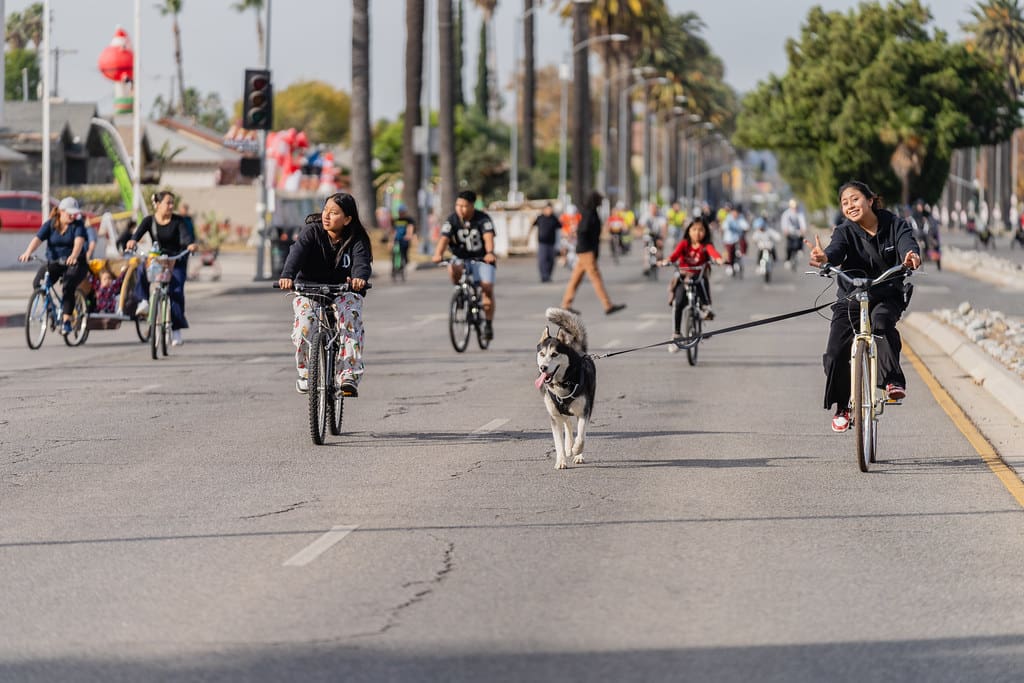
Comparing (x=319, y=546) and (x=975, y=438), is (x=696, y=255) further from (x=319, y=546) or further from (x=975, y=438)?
(x=319, y=546)

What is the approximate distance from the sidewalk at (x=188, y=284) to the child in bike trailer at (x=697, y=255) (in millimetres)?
11542

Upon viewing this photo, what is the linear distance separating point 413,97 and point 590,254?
29.8m

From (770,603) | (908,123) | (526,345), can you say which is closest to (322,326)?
(770,603)

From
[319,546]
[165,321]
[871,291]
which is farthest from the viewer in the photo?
[165,321]

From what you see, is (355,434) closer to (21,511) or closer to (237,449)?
(237,449)

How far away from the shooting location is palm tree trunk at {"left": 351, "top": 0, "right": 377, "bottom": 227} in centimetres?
5088

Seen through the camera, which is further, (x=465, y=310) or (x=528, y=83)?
(x=528, y=83)

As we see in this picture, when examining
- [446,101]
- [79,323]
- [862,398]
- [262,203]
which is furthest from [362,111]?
[862,398]

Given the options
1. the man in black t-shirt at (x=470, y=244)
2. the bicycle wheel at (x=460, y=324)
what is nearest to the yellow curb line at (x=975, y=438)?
the man in black t-shirt at (x=470, y=244)

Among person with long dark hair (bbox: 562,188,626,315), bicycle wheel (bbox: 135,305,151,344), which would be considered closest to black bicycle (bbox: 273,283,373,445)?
bicycle wheel (bbox: 135,305,151,344)

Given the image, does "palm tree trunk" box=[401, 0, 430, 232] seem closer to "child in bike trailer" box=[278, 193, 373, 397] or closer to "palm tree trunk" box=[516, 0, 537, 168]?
"palm tree trunk" box=[516, 0, 537, 168]

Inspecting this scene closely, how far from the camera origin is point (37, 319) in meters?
23.1

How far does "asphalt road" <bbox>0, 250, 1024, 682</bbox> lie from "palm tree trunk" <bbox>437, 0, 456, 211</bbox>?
39.8 m

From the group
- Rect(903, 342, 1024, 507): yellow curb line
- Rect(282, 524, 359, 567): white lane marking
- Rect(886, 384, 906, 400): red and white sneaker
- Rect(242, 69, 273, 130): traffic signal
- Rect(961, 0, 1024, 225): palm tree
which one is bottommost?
Rect(282, 524, 359, 567): white lane marking
